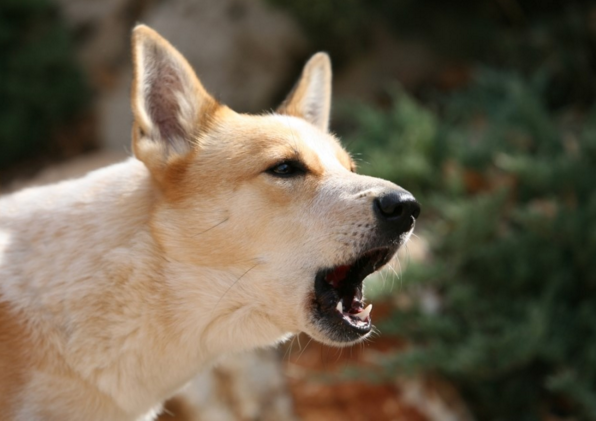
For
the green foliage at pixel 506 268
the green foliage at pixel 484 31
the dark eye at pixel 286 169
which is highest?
the dark eye at pixel 286 169

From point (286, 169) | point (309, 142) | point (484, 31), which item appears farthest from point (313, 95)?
point (484, 31)

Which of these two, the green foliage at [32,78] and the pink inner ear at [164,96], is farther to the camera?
the green foliage at [32,78]

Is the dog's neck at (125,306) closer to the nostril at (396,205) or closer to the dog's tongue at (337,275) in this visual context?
the dog's tongue at (337,275)

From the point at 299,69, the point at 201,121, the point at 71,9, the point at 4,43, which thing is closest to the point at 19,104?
the point at 4,43

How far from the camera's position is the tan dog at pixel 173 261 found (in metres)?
2.86

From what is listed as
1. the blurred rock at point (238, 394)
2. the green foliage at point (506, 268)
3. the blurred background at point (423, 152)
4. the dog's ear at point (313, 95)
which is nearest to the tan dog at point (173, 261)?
the dog's ear at point (313, 95)

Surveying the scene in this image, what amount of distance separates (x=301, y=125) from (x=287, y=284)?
858 millimetres

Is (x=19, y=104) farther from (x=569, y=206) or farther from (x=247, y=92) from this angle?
(x=569, y=206)

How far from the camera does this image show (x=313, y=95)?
380 centimetres

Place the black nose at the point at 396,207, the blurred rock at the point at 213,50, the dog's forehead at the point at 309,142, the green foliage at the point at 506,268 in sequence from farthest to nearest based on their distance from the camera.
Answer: the blurred rock at the point at 213,50
the green foliage at the point at 506,268
the dog's forehead at the point at 309,142
the black nose at the point at 396,207

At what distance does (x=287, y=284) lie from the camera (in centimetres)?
289

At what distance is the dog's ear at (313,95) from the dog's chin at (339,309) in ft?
3.43

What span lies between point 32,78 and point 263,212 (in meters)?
6.43

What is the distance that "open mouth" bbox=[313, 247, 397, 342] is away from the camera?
2883mm
